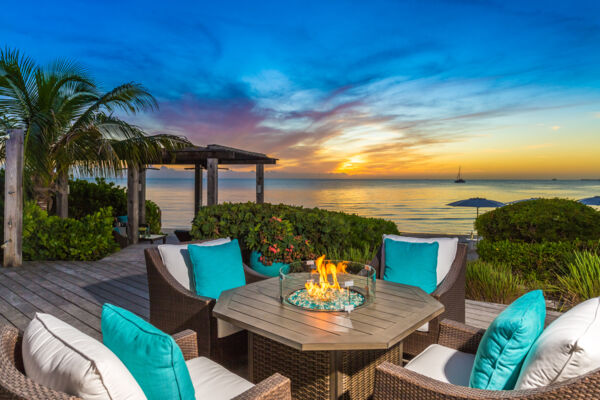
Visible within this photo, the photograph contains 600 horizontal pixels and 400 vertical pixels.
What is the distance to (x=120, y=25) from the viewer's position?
24.8 ft

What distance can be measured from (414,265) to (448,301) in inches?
16.1

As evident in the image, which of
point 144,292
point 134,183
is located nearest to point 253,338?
point 144,292

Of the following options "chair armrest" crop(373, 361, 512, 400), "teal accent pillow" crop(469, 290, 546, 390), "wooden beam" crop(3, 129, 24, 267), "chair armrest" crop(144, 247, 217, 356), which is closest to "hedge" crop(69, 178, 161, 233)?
"wooden beam" crop(3, 129, 24, 267)

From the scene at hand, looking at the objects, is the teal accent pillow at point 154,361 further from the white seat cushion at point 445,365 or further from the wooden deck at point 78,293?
the wooden deck at point 78,293

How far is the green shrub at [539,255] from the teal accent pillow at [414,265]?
2.30 metres

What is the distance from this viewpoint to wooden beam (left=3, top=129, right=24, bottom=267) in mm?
5172

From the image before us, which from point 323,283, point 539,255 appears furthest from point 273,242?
point 539,255

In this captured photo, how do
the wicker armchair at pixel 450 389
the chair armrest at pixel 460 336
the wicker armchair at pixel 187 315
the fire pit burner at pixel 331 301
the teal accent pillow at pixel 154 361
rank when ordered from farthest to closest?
the wicker armchair at pixel 187 315, the fire pit burner at pixel 331 301, the chair armrest at pixel 460 336, the teal accent pillow at pixel 154 361, the wicker armchair at pixel 450 389

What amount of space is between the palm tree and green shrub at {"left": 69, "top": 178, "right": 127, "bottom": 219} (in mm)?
2269

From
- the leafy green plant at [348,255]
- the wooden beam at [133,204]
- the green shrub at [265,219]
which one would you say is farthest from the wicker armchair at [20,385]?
the wooden beam at [133,204]

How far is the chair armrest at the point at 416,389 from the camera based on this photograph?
117 centimetres

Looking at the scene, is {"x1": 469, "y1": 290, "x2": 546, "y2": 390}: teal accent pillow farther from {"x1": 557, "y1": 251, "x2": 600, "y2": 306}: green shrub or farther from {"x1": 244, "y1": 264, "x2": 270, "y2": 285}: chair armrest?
{"x1": 557, "y1": 251, "x2": 600, "y2": 306}: green shrub

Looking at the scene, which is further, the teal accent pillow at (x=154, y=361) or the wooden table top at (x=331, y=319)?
the wooden table top at (x=331, y=319)

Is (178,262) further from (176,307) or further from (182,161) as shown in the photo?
(182,161)
